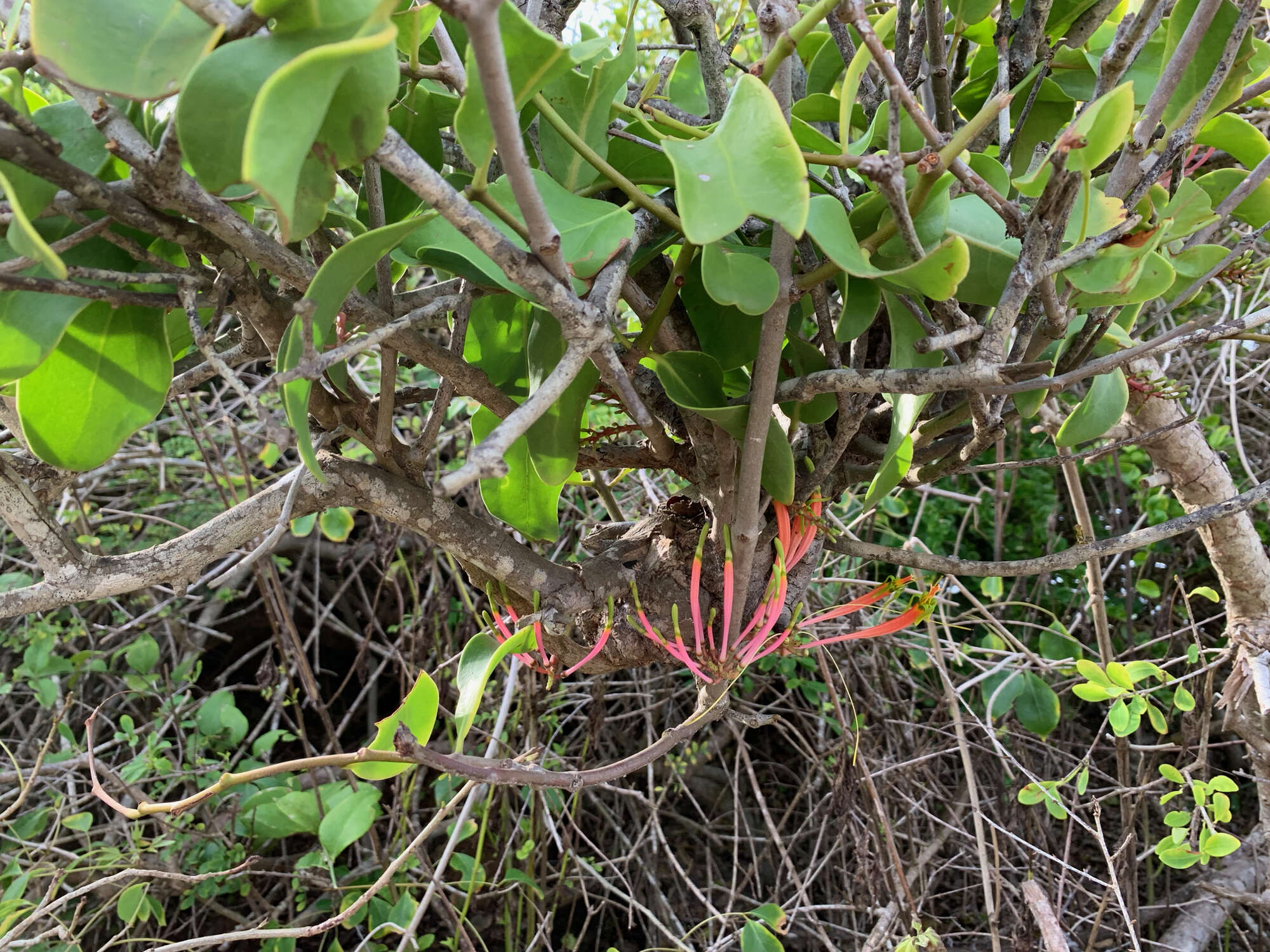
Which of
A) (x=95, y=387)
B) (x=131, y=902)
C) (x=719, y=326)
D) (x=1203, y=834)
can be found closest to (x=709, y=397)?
(x=719, y=326)

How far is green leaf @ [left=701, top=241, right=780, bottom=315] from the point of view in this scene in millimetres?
285

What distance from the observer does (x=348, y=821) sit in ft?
2.79

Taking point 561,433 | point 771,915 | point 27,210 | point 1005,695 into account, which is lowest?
point 771,915

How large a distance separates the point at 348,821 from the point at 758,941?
0.42 metres

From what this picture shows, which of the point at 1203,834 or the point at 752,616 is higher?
the point at 752,616

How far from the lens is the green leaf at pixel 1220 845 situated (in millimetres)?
643

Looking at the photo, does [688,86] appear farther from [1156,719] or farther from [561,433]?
[1156,719]

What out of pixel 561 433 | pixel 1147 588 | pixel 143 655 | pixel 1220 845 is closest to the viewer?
pixel 561 433

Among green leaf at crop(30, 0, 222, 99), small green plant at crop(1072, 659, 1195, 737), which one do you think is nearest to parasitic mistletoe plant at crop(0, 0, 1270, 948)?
green leaf at crop(30, 0, 222, 99)

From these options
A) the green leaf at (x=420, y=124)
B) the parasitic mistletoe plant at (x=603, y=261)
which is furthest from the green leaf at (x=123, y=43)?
the green leaf at (x=420, y=124)

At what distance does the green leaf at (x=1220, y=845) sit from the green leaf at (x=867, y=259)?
23.8 inches

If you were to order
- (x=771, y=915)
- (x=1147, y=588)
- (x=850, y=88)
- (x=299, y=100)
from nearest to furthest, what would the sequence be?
(x=299, y=100) → (x=850, y=88) → (x=771, y=915) → (x=1147, y=588)

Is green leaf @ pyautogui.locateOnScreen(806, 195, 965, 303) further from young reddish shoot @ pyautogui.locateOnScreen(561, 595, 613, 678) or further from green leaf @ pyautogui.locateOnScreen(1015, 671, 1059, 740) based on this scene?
green leaf @ pyautogui.locateOnScreen(1015, 671, 1059, 740)

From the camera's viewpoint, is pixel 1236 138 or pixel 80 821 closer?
pixel 1236 138
